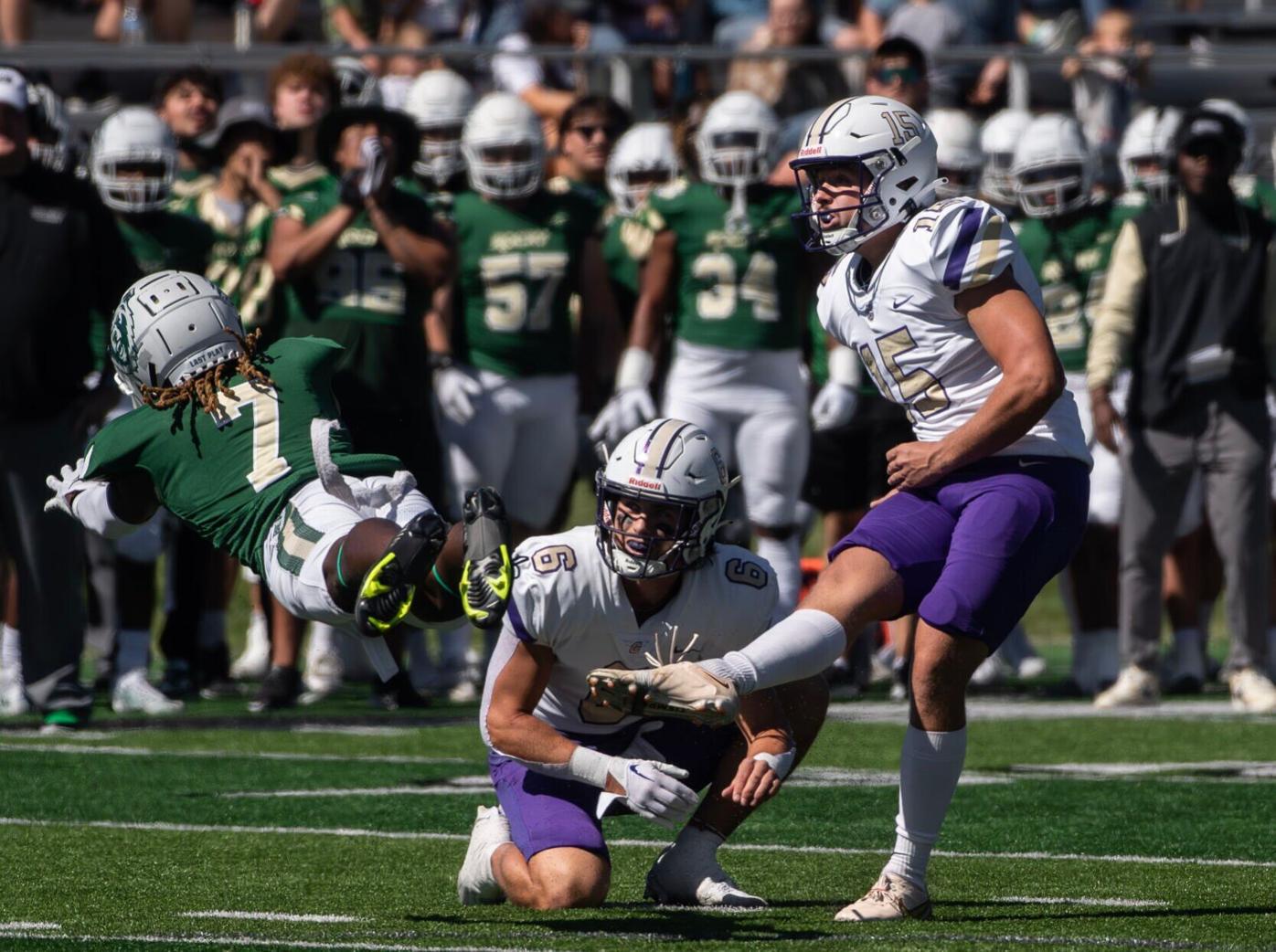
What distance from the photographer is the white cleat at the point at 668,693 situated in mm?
4211

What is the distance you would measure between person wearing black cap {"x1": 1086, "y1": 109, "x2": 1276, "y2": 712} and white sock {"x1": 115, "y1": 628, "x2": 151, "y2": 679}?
361cm

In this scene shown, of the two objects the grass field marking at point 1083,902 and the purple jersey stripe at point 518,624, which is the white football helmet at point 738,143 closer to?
the purple jersey stripe at point 518,624

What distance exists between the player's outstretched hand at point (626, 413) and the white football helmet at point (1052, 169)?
1.75m

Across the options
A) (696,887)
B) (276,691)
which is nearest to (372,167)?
(276,691)

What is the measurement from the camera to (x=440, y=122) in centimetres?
1020

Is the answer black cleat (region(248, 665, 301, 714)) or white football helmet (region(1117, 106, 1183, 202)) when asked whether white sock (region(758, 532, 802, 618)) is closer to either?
black cleat (region(248, 665, 301, 714))

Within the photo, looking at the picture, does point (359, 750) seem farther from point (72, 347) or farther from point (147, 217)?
point (147, 217)

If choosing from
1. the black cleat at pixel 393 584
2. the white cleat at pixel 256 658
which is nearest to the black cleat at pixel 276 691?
the white cleat at pixel 256 658

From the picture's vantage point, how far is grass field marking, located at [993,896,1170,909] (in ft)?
15.7

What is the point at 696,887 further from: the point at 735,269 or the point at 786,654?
the point at 735,269

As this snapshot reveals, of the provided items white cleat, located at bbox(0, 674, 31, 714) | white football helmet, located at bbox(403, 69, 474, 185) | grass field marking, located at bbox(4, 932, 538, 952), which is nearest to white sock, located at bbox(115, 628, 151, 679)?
white cleat, located at bbox(0, 674, 31, 714)

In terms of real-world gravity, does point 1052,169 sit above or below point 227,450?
above

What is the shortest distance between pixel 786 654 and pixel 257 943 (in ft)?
3.51

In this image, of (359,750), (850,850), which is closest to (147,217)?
(359,750)
